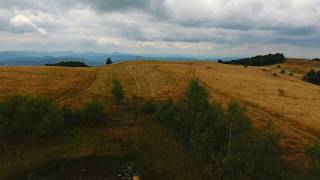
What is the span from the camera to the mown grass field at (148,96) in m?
58.3

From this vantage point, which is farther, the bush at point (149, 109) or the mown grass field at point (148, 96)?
the bush at point (149, 109)

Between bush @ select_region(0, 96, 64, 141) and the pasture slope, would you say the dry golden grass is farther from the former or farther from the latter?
bush @ select_region(0, 96, 64, 141)

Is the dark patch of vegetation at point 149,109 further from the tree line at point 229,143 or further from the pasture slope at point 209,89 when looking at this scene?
the tree line at point 229,143

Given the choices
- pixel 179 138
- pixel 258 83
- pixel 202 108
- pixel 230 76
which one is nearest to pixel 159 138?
pixel 179 138

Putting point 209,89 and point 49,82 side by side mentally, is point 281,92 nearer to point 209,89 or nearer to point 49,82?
point 209,89

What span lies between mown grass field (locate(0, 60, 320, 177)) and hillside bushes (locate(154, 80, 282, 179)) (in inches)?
147

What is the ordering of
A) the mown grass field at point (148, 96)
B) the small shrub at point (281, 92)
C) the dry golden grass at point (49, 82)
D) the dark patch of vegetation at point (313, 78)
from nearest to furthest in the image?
the mown grass field at point (148, 96) → the dry golden grass at point (49, 82) → the small shrub at point (281, 92) → the dark patch of vegetation at point (313, 78)

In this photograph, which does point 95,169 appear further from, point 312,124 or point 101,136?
point 312,124

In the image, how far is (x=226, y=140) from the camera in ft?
161

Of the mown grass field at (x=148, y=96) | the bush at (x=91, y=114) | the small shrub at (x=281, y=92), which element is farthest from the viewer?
the small shrub at (x=281, y=92)

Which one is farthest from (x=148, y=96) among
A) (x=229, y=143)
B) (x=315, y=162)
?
(x=315, y=162)

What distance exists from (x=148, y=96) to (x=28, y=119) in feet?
97.0

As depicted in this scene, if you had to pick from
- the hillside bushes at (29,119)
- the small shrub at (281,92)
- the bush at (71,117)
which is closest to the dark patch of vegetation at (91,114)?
the bush at (71,117)

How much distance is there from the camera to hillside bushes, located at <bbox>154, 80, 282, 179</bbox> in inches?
1713
